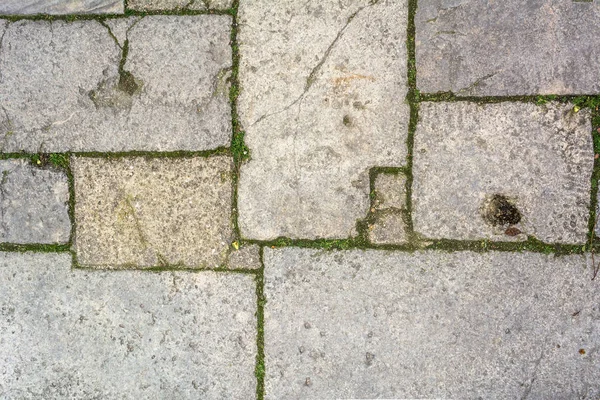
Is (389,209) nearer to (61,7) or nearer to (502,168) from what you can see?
(502,168)

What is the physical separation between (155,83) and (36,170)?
844 mm

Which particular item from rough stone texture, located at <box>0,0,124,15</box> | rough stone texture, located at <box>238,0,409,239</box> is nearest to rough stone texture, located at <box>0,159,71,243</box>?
rough stone texture, located at <box>0,0,124,15</box>

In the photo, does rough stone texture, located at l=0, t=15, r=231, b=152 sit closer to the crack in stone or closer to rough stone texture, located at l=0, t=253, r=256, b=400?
the crack in stone

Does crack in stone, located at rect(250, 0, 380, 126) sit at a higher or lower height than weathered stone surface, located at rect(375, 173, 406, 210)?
higher

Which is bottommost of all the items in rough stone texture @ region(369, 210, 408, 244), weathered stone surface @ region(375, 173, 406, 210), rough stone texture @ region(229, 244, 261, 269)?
rough stone texture @ region(229, 244, 261, 269)

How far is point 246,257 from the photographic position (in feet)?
8.14

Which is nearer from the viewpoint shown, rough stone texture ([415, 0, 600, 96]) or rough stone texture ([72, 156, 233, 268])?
rough stone texture ([415, 0, 600, 96])

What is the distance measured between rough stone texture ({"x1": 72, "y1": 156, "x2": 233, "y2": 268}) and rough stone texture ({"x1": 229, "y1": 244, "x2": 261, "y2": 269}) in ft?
0.17

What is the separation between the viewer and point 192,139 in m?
2.48

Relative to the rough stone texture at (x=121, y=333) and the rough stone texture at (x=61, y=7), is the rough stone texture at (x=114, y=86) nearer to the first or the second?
the rough stone texture at (x=61, y=7)

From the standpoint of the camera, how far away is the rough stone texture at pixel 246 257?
248 cm

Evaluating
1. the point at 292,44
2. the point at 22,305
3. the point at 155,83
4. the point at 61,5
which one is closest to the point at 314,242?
the point at 292,44

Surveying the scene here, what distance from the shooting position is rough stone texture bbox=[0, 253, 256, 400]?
2492mm

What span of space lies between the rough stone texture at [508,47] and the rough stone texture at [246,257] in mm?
1269
